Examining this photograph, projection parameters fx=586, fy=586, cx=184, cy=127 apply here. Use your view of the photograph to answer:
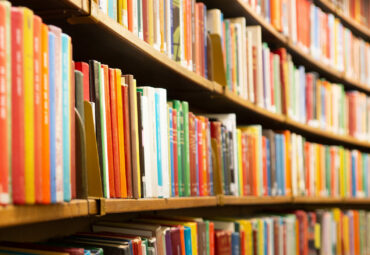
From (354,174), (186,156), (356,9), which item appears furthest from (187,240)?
(356,9)

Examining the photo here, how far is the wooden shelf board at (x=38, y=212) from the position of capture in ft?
2.92

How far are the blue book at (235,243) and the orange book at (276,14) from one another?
3.48ft

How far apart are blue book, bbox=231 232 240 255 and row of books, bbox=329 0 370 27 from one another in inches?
76.3

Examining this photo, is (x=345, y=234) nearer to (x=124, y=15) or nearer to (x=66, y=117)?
(x=124, y=15)

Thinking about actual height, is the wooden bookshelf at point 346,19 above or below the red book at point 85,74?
above

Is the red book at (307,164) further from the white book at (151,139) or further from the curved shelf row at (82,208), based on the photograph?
the white book at (151,139)

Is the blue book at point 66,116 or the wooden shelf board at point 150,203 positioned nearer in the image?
the blue book at point 66,116

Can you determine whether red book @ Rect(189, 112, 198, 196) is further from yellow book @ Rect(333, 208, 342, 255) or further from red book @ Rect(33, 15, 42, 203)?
yellow book @ Rect(333, 208, 342, 255)

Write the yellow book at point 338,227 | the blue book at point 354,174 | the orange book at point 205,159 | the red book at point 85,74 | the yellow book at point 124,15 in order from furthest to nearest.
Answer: the blue book at point 354,174
the yellow book at point 338,227
the orange book at point 205,159
the yellow book at point 124,15
the red book at point 85,74

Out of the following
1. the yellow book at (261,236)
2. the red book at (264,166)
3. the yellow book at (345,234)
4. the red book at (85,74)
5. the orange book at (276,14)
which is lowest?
the yellow book at (345,234)

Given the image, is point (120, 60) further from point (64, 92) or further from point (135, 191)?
point (64, 92)

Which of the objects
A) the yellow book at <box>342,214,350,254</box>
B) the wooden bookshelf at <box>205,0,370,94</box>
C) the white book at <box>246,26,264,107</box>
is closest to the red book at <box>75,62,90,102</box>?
the wooden bookshelf at <box>205,0,370,94</box>

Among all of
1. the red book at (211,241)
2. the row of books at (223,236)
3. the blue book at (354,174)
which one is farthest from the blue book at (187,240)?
the blue book at (354,174)

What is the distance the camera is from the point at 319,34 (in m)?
3.24
